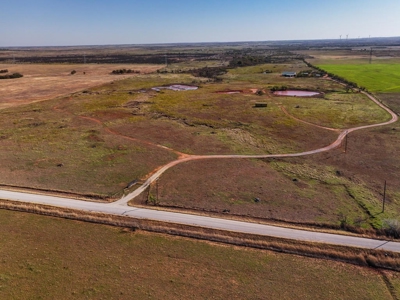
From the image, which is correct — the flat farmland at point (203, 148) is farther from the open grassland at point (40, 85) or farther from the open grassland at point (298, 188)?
the open grassland at point (40, 85)

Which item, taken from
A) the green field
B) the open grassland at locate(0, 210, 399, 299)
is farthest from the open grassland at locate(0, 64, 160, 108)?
the green field

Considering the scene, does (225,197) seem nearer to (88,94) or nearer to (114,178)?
(114,178)

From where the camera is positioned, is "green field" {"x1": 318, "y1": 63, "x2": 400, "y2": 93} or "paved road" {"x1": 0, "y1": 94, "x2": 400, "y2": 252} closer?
"paved road" {"x1": 0, "y1": 94, "x2": 400, "y2": 252}

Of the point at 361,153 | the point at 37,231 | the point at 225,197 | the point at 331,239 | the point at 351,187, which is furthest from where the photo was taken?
the point at 361,153

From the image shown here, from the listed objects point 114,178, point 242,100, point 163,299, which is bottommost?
point 163,299

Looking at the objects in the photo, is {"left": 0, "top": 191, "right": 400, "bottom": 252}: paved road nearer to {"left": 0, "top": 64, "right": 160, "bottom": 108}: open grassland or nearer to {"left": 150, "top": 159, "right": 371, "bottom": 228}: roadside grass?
{"left": 150, "top": 159, "right": 371, "bottom": 228}: roadside grass

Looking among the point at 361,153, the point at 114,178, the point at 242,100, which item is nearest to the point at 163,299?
the point at 114,178

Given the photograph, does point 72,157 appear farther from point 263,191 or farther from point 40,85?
point 40,85
